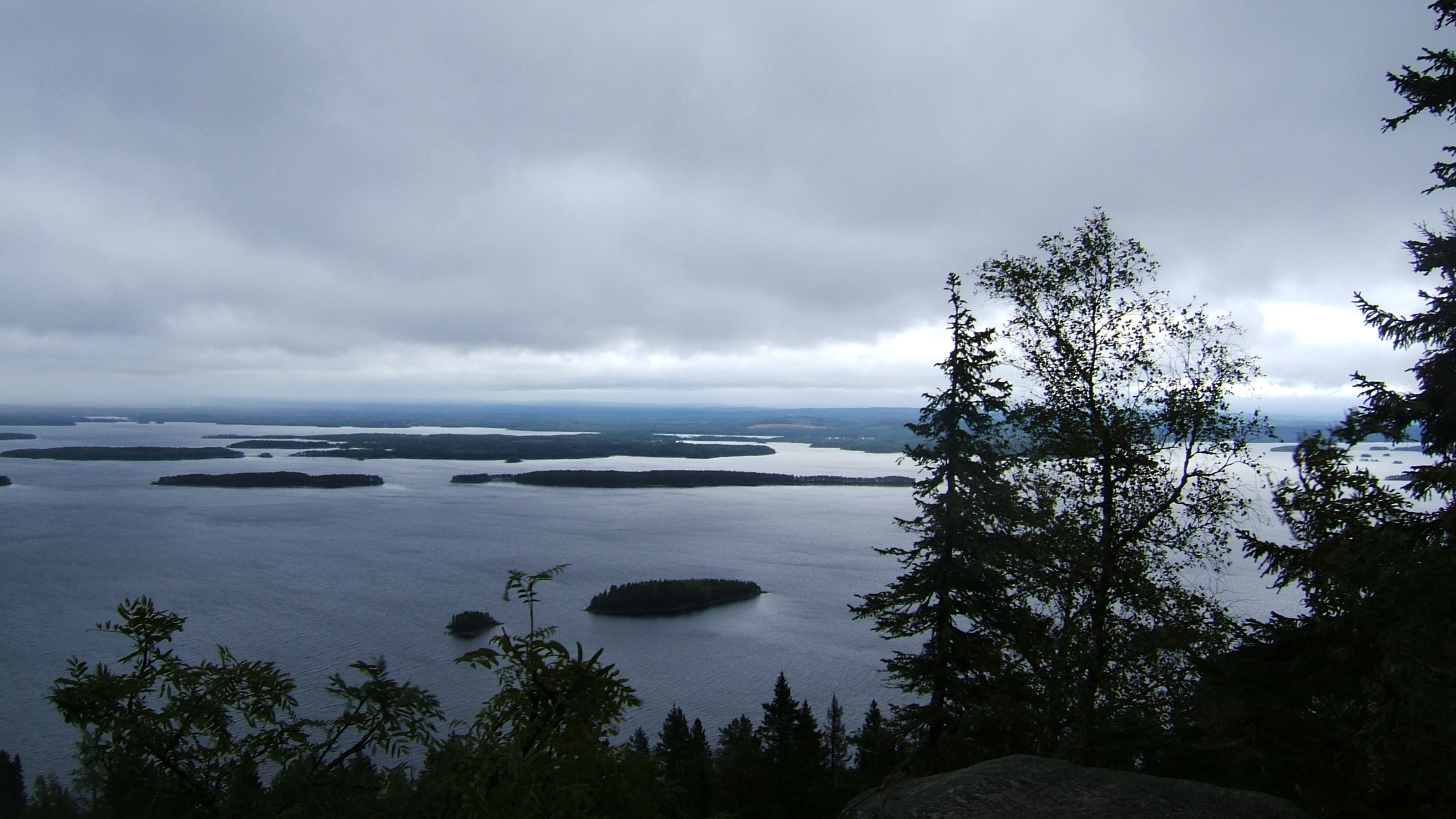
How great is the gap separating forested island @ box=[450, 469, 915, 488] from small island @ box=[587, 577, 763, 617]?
160ft

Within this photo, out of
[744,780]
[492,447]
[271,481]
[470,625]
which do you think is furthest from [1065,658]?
[492,447]

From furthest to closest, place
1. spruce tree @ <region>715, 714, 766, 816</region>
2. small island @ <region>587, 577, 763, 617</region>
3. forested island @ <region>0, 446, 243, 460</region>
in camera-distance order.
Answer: forested island @ <region>0, 446, 243, 460</region> → small island @ <region>587, 577, 763, 617</region> → spruce tree @ <region>715, 714, 766, 816</region>

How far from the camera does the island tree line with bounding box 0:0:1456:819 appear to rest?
378cm

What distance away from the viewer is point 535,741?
333cm

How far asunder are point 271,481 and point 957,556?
91.3 metres

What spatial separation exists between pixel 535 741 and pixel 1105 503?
29.9ft

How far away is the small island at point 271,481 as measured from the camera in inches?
3280

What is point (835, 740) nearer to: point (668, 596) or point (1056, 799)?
point (1056, 799)

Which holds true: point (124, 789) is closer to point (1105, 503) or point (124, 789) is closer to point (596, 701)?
point (596, 701)

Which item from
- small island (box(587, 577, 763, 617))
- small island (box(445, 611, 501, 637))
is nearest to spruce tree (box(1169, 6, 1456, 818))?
small island (box(445, 611, 501, 637))

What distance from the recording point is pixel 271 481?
3391 inches

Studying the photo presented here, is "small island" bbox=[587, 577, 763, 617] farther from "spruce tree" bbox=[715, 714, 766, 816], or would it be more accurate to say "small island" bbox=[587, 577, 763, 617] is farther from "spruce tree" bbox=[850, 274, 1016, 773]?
"spruce tree" bbox=[850, 274, 1016, 773]

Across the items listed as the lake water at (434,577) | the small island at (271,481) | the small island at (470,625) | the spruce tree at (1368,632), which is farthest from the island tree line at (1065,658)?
the small island at (271,481)

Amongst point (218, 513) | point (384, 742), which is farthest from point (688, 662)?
point (218, 513)
